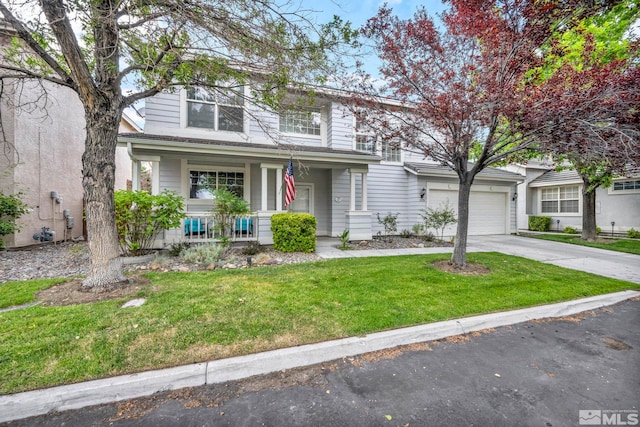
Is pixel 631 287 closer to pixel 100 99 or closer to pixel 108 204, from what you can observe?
pixel 108 204

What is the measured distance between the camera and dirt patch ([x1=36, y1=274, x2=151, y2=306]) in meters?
3.81

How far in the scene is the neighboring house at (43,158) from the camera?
779 cm

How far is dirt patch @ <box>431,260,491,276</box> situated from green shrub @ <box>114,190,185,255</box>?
649 cm

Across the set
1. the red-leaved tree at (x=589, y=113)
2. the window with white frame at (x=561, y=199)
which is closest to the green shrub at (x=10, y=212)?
the red-leaved tree at (x=589, y=113)

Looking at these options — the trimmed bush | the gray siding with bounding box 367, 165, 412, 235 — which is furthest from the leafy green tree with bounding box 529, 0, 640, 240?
A: the trimmed bush

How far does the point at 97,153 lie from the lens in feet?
13.6

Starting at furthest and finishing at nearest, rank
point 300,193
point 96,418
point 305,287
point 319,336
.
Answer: point 300,193 → point 305,287 → point 319,336 → point 96,418

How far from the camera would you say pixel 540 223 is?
15.4 m

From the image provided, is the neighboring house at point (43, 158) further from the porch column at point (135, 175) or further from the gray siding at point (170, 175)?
the gray siding at point (170, 175)

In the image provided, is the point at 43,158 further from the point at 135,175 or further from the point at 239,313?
the point at 239,313

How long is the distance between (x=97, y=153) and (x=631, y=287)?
973 centimetres

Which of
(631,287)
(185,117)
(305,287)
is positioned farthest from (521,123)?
(185,117)

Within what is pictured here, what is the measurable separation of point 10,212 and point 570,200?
23448mm

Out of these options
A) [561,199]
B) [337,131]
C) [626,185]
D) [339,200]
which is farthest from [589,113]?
[561,199]
